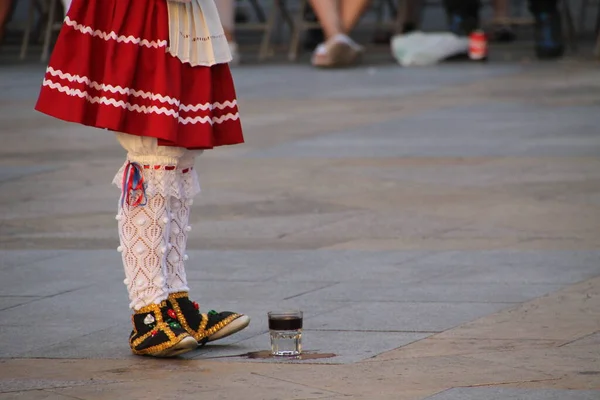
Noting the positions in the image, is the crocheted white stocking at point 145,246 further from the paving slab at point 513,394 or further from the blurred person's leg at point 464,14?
the blurred person's leg at point 464,14

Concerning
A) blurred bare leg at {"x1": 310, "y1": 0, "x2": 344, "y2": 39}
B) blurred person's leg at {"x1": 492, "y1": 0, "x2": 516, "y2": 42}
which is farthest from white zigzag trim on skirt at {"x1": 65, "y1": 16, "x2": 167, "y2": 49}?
blurred person's leg at {"x1": 492, "y1": 0, "x2": 516, "y2": 42}

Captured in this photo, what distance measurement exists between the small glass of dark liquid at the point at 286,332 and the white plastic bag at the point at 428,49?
14.5 metres

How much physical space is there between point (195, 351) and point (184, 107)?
905mm

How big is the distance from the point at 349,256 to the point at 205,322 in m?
1.84

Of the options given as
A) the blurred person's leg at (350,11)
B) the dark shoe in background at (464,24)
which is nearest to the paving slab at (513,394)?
the blurred person's leg at (350,11)

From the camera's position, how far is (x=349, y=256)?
693 cm

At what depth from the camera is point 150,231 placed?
16.6ft

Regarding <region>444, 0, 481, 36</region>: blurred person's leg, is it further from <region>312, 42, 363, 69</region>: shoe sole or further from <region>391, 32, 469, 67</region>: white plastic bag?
<region>312, 42, 363, 69</region>: shoe sole

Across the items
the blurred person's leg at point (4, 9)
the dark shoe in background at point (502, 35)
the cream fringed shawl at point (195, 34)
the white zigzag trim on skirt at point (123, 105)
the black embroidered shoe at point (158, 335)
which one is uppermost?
the cream fringed shawl at point (195, 34)

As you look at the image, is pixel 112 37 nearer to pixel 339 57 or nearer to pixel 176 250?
pixel 176 250

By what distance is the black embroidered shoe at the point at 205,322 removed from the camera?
518cm

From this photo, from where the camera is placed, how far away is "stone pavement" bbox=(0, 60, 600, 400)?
15.4ft

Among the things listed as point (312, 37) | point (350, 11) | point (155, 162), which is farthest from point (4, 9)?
point (155, 162)

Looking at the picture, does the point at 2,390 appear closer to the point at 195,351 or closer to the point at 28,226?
the point at 195,351
